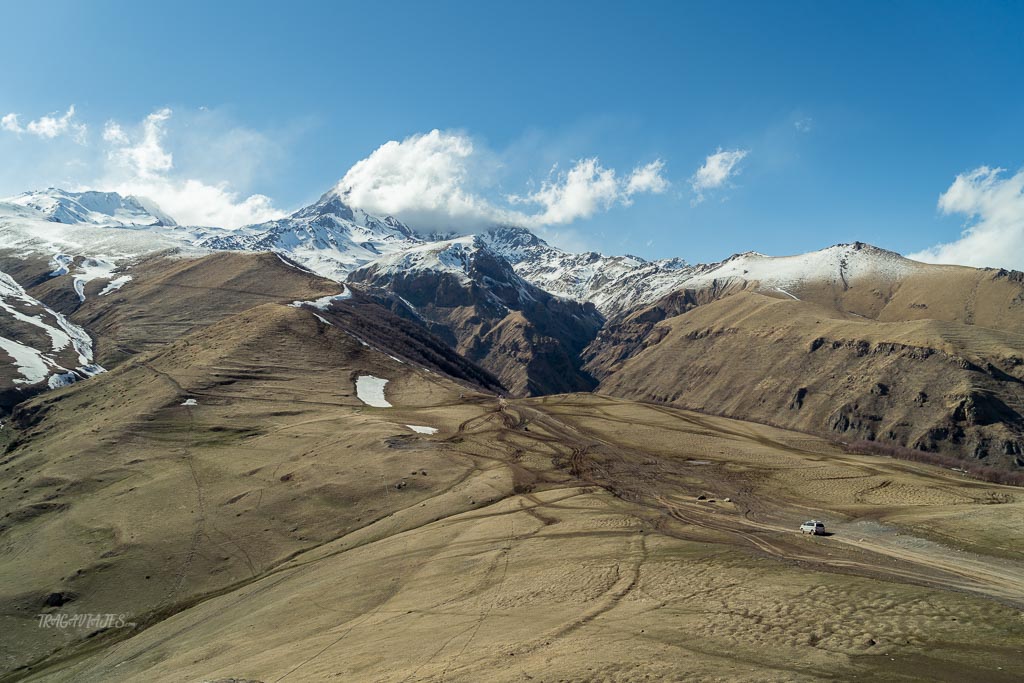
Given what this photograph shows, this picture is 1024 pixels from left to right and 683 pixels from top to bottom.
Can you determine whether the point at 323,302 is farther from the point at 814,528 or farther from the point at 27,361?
the point at 814,528

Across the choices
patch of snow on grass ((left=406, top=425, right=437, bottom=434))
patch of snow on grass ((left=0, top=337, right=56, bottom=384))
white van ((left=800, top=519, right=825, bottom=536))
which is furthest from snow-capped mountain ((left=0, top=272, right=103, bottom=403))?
white van ((left=800, top=519, right=825, bottom=536))

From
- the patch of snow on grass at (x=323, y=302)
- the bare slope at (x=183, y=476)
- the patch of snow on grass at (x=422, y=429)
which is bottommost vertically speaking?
the bare slope at (x=183, y=476)

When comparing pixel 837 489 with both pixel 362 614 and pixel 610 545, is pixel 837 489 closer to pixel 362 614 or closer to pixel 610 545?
pixel 610 545

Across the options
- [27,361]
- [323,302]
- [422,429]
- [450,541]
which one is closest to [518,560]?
[450,541]

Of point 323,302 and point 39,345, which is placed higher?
point 323,302

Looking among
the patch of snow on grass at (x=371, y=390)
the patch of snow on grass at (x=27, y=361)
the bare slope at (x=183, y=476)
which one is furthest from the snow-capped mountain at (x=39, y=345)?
the patch of snow on grass at (x=371, y=390)

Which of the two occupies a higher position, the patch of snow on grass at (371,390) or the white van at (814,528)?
the white van at (814,528)

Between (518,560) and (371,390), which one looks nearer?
(518,560)

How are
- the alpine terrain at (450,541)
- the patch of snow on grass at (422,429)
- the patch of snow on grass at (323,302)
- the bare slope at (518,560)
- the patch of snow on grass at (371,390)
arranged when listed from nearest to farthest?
the bare slope at (518,560) → the alpine terrain at (450,541) → the patch of snow on grass at (422,429) → the patch of snow on grass at (371,390) → the patch of snow on grass at (323,302)

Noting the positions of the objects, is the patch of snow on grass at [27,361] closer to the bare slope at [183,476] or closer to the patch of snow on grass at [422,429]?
the bare slope at [183,476]

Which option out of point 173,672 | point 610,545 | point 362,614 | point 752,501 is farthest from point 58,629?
point 752,501
